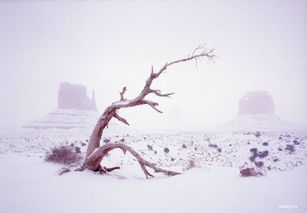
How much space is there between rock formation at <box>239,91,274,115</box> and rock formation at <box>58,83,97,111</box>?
242 ft

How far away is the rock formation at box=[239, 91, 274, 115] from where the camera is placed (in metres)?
106

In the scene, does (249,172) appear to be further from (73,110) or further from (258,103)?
(258,103)

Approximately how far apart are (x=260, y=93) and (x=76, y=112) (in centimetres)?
8580

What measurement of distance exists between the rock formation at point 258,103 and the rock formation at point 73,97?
242ft

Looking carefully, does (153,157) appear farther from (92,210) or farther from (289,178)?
(92,210)

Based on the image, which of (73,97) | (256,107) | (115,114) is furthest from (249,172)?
(256,107)

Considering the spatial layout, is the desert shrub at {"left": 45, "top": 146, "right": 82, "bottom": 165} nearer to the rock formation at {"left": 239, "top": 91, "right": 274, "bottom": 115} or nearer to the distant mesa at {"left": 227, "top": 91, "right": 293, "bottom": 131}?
the distant mesa at {"left": 227, "top": 91, "right": 293, "bottom": 131}

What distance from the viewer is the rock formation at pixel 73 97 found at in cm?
9281

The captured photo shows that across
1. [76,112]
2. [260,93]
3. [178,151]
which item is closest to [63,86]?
[76,112]

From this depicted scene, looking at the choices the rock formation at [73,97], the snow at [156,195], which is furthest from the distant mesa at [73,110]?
the snow at [156,195]

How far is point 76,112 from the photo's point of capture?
88812 mm

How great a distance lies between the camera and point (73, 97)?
308 feet

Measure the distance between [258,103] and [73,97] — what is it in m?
84.6

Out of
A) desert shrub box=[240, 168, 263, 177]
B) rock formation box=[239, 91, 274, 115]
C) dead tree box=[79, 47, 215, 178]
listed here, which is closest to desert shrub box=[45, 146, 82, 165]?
dead tree box=[79, 47, 215, 178]
